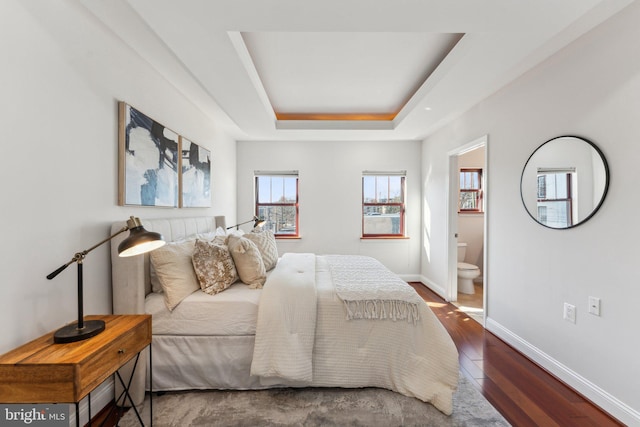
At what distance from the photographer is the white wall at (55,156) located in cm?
132

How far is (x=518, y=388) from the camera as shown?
6.80ft

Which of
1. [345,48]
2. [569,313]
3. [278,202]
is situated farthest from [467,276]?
[345,48]

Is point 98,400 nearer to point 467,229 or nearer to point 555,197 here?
point 555,197

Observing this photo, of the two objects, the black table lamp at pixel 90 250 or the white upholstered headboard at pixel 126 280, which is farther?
the white upholstered headboard at pixel 126 280

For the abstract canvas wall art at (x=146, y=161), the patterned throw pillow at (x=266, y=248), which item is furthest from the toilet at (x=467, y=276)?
the abstract canvas wall art at (x=146, y=161)

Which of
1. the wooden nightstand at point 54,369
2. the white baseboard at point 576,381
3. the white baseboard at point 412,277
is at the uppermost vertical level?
the wooden nightstand at point 54,369

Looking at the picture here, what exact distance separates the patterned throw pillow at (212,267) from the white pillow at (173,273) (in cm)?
7

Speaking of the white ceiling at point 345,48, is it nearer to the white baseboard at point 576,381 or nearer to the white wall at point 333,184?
the white wall at point 333,184

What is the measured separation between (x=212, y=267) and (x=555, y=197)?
2.67 m

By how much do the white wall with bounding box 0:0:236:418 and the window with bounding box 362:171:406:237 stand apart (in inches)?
142

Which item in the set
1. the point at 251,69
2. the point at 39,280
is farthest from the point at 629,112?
the point at 39,280

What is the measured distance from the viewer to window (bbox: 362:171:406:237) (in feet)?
16.3

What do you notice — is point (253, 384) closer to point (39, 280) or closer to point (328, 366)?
point (328, 366)

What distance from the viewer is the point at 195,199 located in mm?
3227
